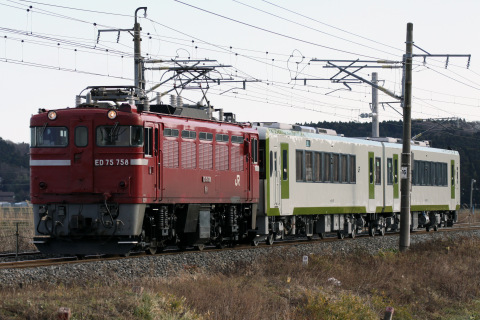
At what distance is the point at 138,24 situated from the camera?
1315 inches

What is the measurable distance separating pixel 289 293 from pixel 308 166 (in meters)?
12.8

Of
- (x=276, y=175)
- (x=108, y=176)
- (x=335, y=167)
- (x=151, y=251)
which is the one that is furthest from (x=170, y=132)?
(x=335, y=167)

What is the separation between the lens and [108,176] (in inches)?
839

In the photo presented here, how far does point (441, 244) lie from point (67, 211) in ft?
47.6

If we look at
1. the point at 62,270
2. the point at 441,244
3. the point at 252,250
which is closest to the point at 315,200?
the point at 441,244

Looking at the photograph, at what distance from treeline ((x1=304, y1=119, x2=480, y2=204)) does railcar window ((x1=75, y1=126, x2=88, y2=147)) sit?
95.5m

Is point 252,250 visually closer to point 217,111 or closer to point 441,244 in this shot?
point 217,111

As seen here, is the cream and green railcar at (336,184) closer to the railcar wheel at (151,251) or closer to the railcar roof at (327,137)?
the railcar roof at (327,137)

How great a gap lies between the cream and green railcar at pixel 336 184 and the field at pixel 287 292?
3.99 meters

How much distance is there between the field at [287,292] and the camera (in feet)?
43.7

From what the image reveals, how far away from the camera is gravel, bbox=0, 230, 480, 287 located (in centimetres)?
1722

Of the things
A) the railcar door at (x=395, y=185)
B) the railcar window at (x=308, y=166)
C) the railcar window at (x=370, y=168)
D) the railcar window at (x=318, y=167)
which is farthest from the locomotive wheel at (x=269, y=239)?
the railcar door at (x=395, y=185)

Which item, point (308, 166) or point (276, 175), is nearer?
point (276, 175)

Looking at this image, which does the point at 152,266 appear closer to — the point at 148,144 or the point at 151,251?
the point at 148,144
